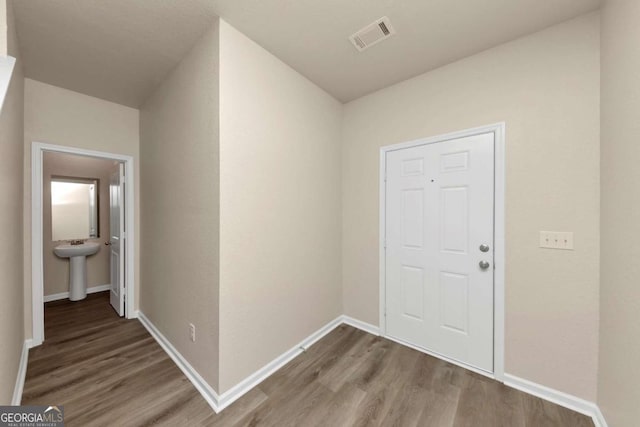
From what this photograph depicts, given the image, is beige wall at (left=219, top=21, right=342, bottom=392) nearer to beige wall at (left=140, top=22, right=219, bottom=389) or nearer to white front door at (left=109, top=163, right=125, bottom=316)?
beige wall at (left=140, top=22, right=219, bottom=389)

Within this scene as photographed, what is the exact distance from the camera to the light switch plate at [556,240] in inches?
63.1

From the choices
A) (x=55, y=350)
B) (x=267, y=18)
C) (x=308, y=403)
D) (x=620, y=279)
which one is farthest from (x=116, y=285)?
(x=620, y=279)

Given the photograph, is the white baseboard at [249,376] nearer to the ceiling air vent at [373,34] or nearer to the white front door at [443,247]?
the white front door at [443,247]

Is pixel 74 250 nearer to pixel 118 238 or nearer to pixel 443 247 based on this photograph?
pixel 118 238

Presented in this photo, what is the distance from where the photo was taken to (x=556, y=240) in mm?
1645

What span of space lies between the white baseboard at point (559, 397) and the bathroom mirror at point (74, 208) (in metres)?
5.67

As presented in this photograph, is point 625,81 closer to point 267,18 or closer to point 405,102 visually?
point 405,102

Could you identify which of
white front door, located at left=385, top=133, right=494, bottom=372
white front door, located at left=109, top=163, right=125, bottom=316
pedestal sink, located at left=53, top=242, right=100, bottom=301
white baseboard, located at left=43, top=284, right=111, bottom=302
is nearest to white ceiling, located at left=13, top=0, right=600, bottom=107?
white front door, located at left=385, top=133, right=494, bottom=372

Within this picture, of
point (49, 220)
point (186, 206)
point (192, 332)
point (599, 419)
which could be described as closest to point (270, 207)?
point (186, 206)

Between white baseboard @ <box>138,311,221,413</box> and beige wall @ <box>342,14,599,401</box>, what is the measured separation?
2.17m

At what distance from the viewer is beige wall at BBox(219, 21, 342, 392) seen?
5.46 ft

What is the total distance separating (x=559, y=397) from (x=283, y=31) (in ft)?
10.5

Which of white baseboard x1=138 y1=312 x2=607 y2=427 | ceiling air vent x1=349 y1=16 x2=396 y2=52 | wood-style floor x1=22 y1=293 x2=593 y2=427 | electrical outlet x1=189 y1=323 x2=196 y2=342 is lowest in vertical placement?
wood-style floor x1=22 y1=293 x2=593 y2=427

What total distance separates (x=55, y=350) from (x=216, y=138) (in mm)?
2561
